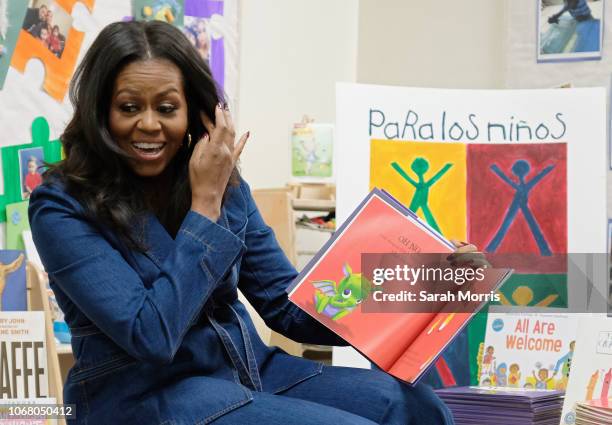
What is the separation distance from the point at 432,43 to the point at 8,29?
4.59 feet

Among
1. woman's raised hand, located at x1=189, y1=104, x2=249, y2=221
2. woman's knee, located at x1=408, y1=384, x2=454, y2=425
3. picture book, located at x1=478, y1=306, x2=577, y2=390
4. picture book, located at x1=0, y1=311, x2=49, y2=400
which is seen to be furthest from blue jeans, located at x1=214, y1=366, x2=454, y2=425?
picture book, located at x1=0, y1=311, x2=49, y2=400

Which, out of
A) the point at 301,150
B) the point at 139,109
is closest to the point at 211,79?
the point at 139,109

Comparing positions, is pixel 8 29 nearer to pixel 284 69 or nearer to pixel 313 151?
pixel 313 151

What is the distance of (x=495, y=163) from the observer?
2.09 m

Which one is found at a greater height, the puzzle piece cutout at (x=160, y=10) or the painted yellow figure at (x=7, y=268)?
the puzzle piece cutout at (x=160, y=10)

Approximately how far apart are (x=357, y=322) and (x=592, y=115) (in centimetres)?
106

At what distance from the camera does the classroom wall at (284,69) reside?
11.3 feet

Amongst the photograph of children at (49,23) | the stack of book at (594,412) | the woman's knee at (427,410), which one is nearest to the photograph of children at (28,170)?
the photograph of children at (49,23)

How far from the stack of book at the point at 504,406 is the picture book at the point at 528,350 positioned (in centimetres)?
15

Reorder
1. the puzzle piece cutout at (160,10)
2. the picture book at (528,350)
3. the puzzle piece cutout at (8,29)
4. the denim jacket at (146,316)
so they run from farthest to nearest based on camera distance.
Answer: the puzzle piece cutout at (160,10) < the puzzle piece cutout at (8,29) < the picture book at (528,350) < the denim jacket at (146,316)

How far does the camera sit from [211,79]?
1291 mm

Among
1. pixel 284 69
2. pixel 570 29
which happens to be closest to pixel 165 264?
pixel 570 29

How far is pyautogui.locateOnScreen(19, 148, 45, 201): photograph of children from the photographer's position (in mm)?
2303

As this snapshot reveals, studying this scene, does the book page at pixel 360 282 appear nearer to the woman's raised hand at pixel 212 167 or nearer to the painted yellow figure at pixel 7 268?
the woman's raised hand at pixel 212 167
